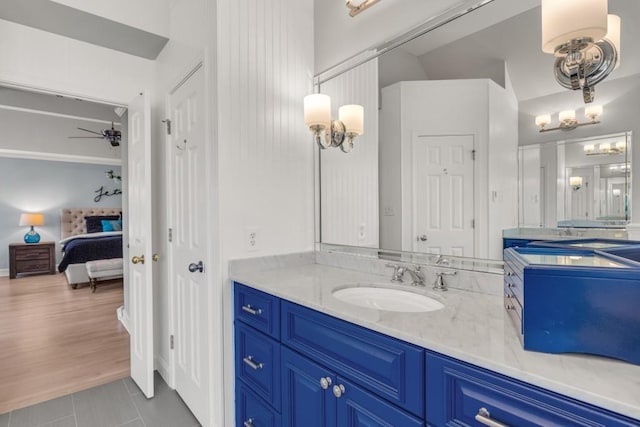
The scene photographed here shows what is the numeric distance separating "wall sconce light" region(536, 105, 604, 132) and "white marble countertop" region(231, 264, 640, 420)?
0.67 m

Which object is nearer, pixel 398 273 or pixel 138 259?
pixel 398 273

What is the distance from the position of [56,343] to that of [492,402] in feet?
12.7

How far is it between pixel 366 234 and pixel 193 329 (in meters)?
1.20

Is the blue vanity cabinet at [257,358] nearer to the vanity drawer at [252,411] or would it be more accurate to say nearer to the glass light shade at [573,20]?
the vanity drawer at [252,411]

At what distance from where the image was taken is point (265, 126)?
1.87 metres

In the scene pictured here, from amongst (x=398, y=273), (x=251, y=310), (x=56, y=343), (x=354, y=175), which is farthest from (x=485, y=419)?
(x=56, y=343)

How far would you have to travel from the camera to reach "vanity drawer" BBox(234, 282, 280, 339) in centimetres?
140

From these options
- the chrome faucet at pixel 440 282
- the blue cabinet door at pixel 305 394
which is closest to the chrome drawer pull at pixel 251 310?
the blue cabinet door at pixel 305 394

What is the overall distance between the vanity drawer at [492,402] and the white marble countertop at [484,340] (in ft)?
0.07

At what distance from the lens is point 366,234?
6.08 ft

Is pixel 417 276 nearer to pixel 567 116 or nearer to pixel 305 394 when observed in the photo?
pixel 305 394

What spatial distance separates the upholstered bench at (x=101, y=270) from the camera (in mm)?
5090

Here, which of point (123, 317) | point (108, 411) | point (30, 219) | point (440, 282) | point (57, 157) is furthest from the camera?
point (30, 219)

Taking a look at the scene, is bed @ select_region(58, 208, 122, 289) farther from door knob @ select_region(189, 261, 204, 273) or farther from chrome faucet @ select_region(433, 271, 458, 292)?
chrome faucet @ select_region(433, 271, 458, 292)
